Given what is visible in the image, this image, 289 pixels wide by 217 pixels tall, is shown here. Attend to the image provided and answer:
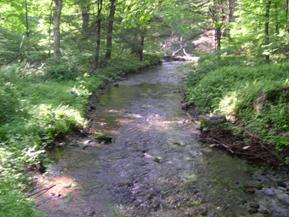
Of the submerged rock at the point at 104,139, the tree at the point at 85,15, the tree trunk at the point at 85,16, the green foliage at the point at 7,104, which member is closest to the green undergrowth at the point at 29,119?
the green foliage at the point at 7,104

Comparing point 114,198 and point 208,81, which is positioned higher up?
point 208,81

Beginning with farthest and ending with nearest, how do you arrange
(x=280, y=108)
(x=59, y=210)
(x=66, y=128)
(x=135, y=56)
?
1. (x=135, y=56)
2. (x=66, y=128)
3. (x=280, y=108)
4. (x=59, y=210)

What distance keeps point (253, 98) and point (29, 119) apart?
6.96 meters

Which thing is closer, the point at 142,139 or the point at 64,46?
the point at 142,139

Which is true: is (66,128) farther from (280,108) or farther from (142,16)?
(280,108)

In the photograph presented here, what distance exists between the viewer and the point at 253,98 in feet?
34.3

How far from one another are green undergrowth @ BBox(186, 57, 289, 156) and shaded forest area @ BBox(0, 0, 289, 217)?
0.03 meters

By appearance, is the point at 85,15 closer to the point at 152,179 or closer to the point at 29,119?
the point at 29,119

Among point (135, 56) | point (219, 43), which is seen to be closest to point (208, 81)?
point (219, 43)

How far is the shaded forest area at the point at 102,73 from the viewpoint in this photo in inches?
266

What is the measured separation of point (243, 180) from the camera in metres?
7.43

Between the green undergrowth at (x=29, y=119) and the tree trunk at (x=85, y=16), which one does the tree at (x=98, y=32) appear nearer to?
the tree trunk at (x=85, y=16)

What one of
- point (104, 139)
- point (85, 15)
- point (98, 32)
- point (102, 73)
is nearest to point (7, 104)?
point (104, 139)

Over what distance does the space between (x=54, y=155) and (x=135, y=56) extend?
76.2ft
